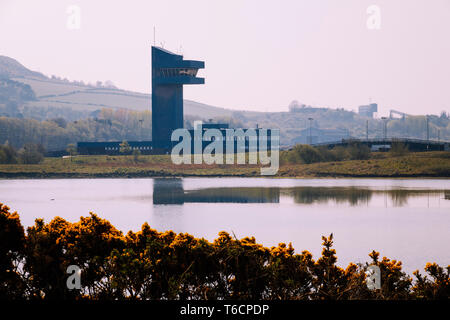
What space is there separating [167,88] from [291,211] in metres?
98.9

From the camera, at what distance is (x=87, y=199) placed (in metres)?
93.2

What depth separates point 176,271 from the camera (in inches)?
1040

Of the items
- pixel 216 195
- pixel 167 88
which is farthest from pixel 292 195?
pixel 167 88

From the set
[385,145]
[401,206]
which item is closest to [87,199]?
[401,206]

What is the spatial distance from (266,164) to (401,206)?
76.9 meters

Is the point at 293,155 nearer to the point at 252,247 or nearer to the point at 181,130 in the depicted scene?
the point at 181,130

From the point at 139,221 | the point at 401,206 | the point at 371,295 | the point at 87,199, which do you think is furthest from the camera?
the point at 87,199

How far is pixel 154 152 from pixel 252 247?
148757 mm

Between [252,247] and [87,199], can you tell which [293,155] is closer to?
[87,199]

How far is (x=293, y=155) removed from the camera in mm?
155125

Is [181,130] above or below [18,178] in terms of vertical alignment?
above

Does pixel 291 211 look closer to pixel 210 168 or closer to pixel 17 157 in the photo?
pixel 210 168

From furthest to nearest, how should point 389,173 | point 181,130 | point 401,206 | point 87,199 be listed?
1. point 181,130
2. point 389,173
3. point 87,199
4. point 401,206
